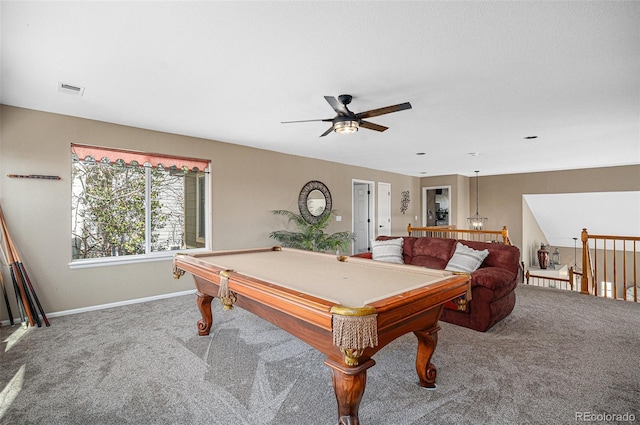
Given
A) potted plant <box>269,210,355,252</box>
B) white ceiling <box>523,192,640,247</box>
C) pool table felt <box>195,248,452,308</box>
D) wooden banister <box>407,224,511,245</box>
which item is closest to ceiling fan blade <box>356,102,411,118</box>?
pool table felt <box>195,248,452,308</box>

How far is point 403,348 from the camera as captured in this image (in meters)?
2.61

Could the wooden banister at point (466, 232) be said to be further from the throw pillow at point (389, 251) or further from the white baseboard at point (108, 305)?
the white baseboard at point (108, 305)

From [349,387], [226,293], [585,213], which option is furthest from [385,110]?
[585,213]

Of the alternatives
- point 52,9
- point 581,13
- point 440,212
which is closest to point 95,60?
point 52,9

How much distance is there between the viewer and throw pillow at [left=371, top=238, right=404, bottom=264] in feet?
14.0

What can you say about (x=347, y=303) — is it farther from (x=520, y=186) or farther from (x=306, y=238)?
(x=520, y=186)

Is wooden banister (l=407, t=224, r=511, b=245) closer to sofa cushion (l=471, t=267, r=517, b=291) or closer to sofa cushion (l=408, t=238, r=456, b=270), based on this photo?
sofa cushion (l=408, t=238, r=456, b=270)

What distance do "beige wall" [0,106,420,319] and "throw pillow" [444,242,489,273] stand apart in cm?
306

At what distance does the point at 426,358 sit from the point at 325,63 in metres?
2.22

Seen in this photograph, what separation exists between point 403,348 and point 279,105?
2.64 metres

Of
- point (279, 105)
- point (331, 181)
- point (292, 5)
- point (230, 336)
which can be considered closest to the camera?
point (292, 5)

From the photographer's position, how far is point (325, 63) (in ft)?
7.57

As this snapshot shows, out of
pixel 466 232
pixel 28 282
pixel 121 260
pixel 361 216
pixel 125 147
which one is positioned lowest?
pixel 28 282

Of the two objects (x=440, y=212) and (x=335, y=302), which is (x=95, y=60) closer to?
(x=335, y=302)
